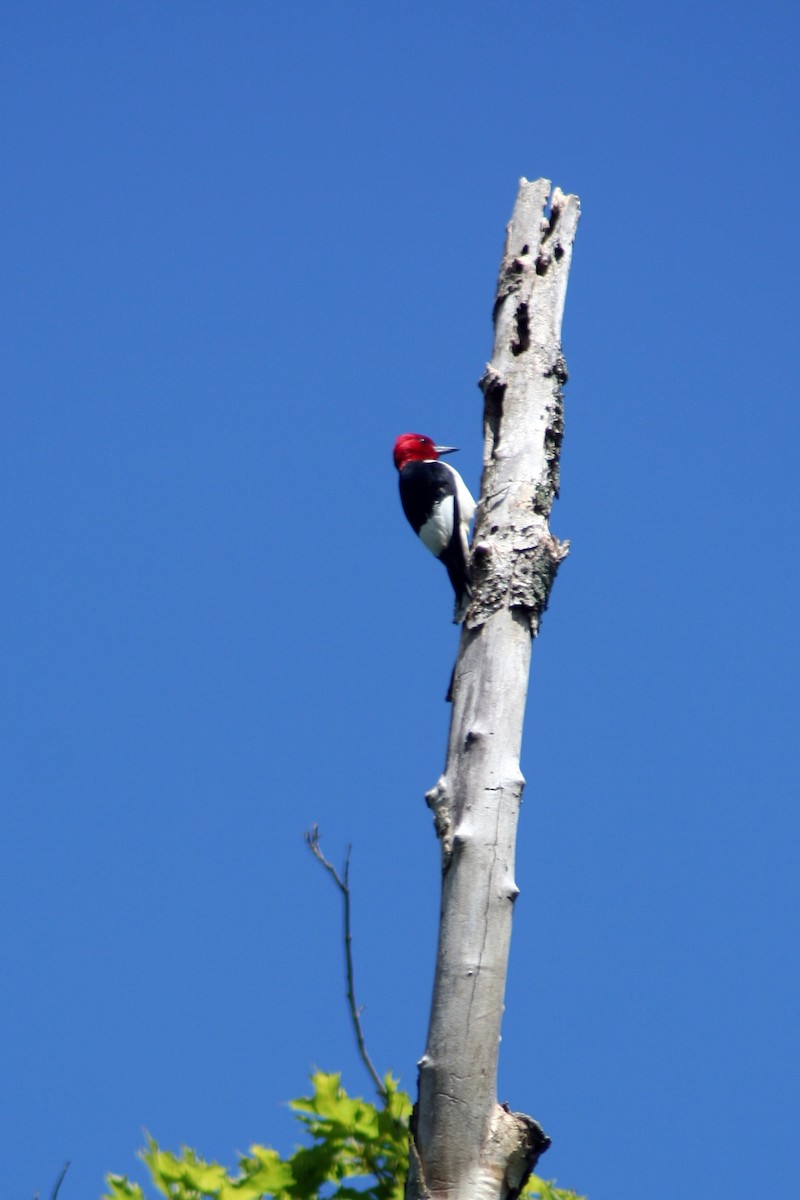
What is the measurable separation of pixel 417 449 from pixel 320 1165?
3.79 m

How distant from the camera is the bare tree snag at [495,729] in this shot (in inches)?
121

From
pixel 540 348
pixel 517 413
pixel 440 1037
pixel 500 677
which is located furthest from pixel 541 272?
pixel 440 1037

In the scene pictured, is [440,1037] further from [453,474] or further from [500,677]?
[453,474]

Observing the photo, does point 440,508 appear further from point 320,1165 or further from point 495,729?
point 320,1165

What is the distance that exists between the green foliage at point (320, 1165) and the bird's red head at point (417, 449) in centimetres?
354

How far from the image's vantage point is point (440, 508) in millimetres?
5188

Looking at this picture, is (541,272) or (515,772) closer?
(515,772)

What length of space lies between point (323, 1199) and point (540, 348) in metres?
2.74

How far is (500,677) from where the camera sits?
11.8 ft

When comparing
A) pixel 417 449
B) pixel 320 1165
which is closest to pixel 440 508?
pixel 417 449

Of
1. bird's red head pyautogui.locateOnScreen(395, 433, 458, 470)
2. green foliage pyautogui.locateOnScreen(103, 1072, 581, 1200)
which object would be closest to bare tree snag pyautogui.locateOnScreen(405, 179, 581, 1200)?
green foliage pyautogui.locateOnScreen(103, 1072, 581, 1200)

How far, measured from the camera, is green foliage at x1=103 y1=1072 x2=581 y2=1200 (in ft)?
9.51

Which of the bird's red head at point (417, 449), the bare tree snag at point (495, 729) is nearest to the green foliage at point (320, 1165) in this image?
the bare tree snag at point (495, 729)

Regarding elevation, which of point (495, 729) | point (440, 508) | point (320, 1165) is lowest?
point (320, 1165)
